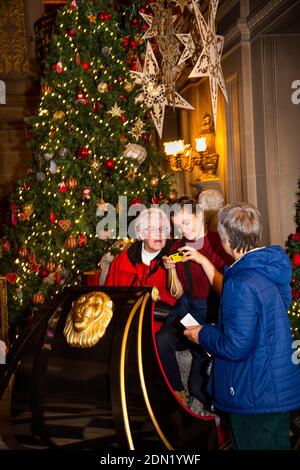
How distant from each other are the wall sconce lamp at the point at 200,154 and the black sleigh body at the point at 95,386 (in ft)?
18.9

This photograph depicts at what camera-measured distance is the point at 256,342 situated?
2.53 metres

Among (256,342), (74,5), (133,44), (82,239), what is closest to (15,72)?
(133,44)

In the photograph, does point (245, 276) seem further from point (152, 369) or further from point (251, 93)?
point (251, 93)

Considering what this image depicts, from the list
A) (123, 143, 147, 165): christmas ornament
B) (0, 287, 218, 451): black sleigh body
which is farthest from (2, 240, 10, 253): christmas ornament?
(0, 287, 218, 451): black sleigh body

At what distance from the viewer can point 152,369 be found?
3039 millimetres

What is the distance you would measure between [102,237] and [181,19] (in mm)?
4743

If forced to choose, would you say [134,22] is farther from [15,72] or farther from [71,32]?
[15,72]

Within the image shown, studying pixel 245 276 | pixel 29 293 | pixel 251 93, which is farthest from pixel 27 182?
pixel 245 276

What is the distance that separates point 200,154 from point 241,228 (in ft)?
20.8

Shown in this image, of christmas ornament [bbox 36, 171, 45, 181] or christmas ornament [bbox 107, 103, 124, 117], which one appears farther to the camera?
christmas ornament [bbox 36, 171, 45, 181]

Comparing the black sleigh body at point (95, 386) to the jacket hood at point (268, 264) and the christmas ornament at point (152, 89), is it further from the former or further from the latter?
the christmas ornament at point (152, 89)

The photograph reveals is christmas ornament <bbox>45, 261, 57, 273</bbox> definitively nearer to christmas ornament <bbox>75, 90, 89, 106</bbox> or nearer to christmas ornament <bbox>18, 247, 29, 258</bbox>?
christmas ornament <bbox>18, 247, 29, 258</bbox>

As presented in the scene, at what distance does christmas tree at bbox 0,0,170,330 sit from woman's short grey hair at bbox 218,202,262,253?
10.7 feet

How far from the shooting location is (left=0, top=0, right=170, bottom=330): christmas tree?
19.6 ft
